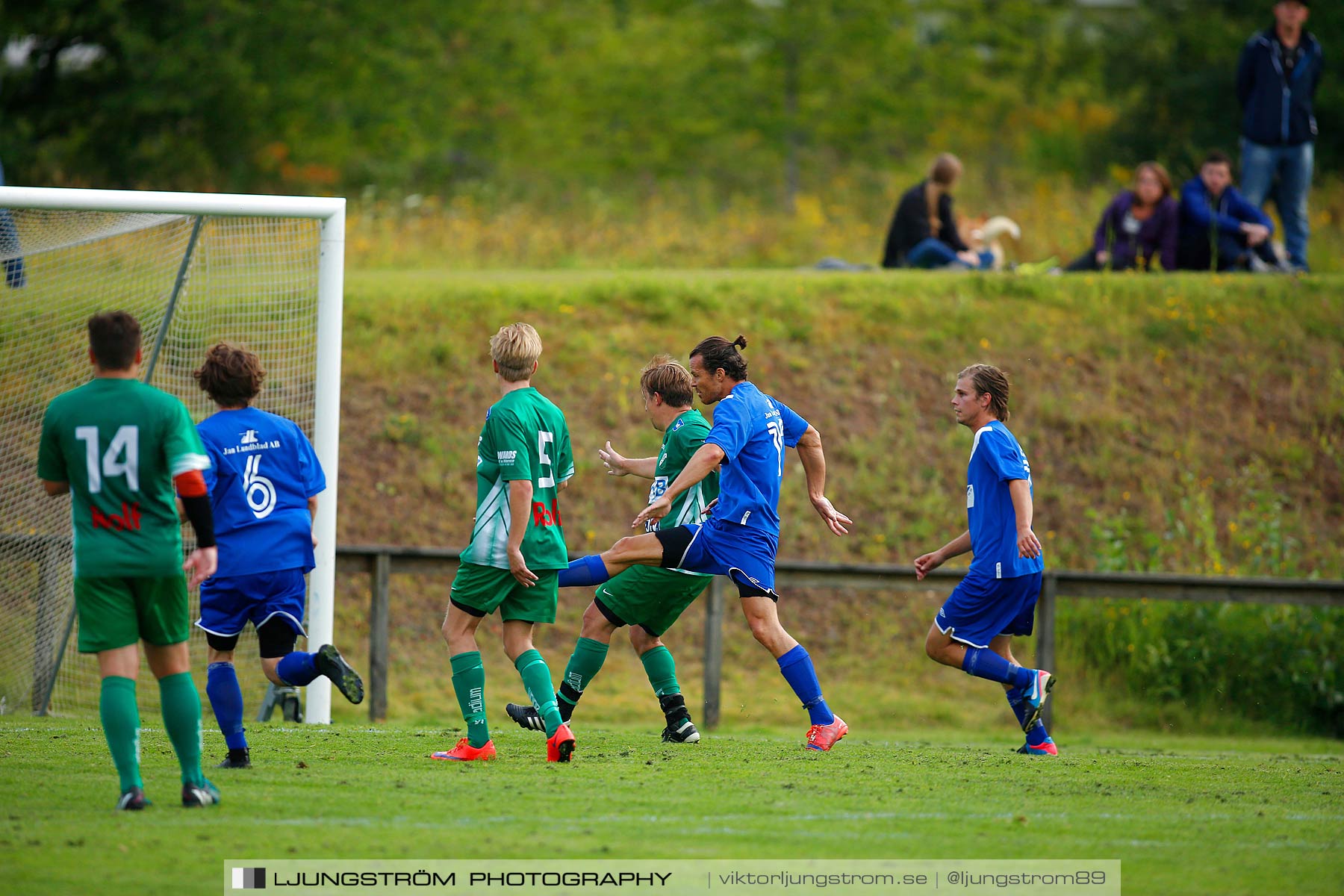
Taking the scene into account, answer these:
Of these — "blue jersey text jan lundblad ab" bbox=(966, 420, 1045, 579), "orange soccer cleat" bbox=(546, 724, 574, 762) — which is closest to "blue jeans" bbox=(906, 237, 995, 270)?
"blue jersey text jan lundblad ab" bbox=(966, 420, 1045, 579)

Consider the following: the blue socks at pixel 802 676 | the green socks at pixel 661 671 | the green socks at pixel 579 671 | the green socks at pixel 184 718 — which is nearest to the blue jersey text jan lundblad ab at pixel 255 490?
the green socks at pixel 184 718

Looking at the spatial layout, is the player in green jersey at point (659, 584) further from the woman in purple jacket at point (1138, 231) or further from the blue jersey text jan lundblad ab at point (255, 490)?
the woman in purple jacket at point (1138, 231)

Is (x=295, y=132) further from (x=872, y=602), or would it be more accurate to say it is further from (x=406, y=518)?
(x=872, y=602)

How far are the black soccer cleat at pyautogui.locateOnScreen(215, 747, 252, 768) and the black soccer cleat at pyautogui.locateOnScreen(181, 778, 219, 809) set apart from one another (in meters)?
0.85

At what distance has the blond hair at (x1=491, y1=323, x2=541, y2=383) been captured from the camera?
6242 mm

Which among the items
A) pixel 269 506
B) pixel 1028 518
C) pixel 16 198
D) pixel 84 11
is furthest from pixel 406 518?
pixel 84 11

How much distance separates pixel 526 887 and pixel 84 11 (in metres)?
21.6

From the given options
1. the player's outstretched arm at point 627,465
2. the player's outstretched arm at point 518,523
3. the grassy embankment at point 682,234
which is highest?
the grassy embankment at point 682,234

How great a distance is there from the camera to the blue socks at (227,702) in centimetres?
600

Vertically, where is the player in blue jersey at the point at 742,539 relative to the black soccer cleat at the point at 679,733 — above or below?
above

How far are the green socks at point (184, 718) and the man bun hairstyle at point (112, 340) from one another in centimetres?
118

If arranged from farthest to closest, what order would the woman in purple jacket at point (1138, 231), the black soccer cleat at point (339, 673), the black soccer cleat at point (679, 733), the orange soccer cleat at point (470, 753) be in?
the woman in purple jacket at point (1138, 231), the black soccer cleat at point (679, 733), the orange soccer cleat at point (470, 753), the black soccer cleat at point (339, 673)

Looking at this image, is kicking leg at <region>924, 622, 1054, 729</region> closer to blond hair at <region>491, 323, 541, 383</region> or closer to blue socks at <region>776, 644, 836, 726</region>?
blue socks at <region>776, 644, 836, 726</region>

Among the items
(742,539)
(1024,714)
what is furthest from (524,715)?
(1024,714)
